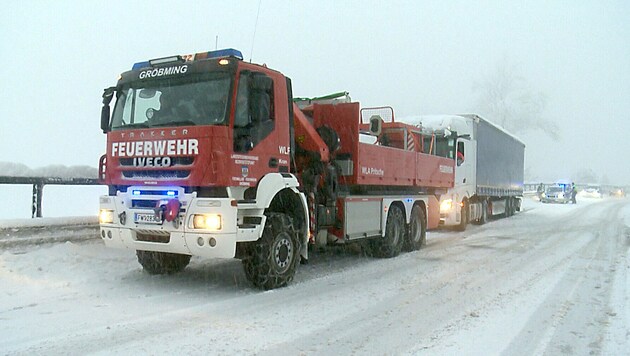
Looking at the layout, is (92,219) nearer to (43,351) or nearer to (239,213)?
(239,213)

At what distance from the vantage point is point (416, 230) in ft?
40.2

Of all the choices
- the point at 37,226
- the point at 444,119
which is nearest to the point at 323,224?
the point at 37,226

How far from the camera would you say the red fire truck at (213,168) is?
649 centimetres

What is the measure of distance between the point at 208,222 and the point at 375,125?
5.82m

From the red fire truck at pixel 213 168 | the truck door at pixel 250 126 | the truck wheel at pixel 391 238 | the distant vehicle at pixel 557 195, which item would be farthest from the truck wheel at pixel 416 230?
the distant vehicle at pixel 557 195

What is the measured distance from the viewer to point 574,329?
220 inches

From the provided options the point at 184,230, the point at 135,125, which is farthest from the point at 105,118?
the point at 184,230

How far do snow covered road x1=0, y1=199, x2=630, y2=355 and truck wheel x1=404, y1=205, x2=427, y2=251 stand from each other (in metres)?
1.49

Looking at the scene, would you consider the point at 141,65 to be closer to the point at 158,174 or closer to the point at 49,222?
the point at 158,174

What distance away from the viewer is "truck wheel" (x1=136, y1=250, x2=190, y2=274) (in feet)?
26.3

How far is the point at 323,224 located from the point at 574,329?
4164 mm

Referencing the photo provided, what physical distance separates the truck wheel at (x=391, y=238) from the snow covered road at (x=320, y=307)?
13.1 inches

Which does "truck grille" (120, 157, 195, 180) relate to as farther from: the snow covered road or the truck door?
the snow covered road

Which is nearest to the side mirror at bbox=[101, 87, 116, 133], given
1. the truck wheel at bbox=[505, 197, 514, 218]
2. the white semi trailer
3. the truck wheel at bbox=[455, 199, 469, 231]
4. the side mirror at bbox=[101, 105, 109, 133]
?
the side mirror at bbox=[101, 105, 109, 133]
